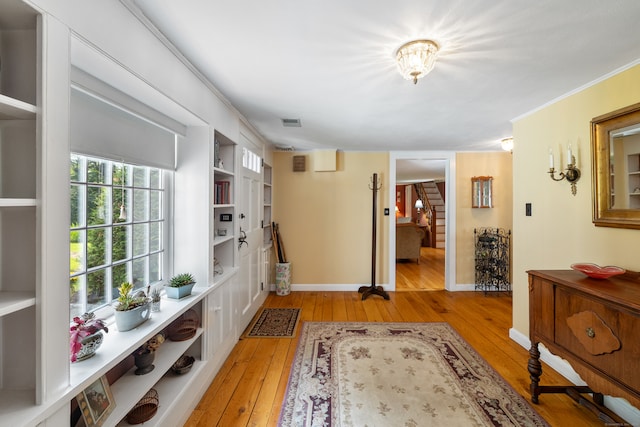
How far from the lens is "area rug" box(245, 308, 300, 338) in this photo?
2.67m

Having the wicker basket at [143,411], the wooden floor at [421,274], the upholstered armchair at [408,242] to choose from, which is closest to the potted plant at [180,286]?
the wicker basket at [143,411]

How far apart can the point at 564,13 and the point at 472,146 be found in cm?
281

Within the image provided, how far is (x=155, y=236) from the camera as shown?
1.82 metres

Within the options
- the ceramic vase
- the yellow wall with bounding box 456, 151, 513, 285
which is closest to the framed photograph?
the ceramic vase

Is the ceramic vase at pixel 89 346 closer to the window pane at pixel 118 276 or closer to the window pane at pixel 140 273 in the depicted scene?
the window pane at pixel 118 276

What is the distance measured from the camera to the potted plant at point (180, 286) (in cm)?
168

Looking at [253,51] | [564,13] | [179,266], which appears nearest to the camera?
[564,13]

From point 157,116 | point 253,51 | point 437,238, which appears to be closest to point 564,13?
point 253,51

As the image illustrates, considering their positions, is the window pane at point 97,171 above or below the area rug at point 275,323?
above

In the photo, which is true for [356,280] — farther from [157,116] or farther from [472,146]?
[157,116]

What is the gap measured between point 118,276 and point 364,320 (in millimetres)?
2407

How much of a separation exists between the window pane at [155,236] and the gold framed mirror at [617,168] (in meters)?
3.07

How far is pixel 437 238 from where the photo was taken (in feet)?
28.0

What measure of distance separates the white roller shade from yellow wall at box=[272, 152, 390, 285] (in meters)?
2.38
